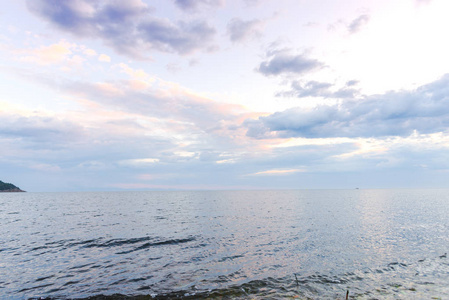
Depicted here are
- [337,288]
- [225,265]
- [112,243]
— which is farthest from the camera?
[112,243]

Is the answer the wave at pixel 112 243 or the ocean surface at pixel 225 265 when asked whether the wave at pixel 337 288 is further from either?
the wave at pixel 112 243

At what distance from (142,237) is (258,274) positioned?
22.3 m

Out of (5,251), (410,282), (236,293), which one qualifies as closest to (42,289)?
(236,293)

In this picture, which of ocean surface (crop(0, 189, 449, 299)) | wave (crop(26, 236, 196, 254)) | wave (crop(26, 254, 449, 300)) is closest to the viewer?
wave (crop(26, 254, 449, 300))

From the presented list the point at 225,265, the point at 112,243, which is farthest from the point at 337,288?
the point at 112,243

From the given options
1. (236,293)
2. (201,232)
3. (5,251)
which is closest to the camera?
(236,293)

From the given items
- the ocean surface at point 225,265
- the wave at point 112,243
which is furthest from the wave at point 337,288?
the wave at point 112,243

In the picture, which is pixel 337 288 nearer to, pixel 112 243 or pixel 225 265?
pixel 225 265

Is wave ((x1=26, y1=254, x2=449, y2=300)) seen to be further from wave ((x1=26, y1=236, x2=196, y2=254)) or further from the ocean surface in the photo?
wave ((x1=26, y1=236, x2=196, y2=254))

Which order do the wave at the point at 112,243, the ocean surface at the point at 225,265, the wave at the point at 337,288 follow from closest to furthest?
the wave at the point at 337,288, the ocean surface at the point at 225,265, the wave at the point at 112,243

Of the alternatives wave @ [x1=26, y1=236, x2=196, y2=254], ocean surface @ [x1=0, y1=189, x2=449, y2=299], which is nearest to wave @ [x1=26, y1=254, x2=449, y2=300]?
ocean surface @ [x1=0, y1=189, x2=449, y2=299]

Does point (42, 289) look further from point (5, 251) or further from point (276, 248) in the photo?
point (276, 248)

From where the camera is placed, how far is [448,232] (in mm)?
41531

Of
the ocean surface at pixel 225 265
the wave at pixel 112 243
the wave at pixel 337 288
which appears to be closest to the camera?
the wave at pixel 337 288
